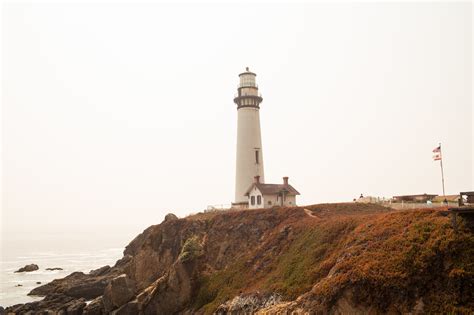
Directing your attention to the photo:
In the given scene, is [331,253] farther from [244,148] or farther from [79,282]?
[79,282]

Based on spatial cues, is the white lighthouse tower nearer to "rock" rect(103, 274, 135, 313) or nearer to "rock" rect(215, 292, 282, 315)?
"rock" rect(103, 274, 135, 313)

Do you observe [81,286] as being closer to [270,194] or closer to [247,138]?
[270,194]

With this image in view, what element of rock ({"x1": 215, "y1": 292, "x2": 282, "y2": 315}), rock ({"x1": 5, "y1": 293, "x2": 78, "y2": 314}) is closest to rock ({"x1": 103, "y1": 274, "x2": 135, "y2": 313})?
rock ({"x1": 5, "y1": 293, "x2": 78, "y2": 314})

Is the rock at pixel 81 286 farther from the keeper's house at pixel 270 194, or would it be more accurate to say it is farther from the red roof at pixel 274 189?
the red roof at pixel 274 189

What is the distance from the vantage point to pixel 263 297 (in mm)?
25922

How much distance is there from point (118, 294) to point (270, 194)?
2025 cm

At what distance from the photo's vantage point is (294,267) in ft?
89.0

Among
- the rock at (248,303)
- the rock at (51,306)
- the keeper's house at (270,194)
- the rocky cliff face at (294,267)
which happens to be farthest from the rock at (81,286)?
the rock at (248,303)

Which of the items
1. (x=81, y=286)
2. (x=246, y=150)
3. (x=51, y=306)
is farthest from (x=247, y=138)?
(x=51, y=306)

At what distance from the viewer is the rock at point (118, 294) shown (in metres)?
34.2

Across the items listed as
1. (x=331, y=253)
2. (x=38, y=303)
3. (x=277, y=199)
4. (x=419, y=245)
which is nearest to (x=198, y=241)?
(x=277, y=199)

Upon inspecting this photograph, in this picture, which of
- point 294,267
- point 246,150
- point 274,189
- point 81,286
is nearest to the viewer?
point 294,267

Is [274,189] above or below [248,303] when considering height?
above

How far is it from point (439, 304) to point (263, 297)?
11.7 meters
